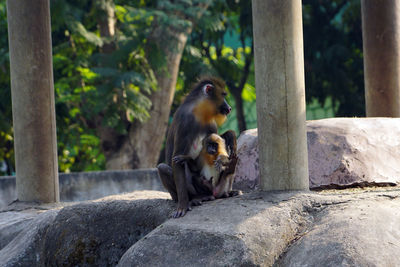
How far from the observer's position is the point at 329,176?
6.37 metres

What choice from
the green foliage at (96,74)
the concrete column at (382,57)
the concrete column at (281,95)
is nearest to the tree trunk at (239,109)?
the green foliage at (96,74)

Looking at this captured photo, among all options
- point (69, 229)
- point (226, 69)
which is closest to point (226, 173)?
point (69, 229)

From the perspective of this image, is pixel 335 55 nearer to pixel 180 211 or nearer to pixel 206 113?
pixel 206 113

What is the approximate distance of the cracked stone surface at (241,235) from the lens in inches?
171

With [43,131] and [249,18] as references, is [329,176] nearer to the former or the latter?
[43,131]

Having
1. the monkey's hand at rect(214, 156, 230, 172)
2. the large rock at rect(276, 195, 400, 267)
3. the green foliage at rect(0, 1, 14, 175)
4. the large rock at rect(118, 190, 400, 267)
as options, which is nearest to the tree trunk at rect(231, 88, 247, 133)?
the green foliage at rect(0, 1, 14, 175)

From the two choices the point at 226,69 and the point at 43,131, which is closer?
the point at 43,131

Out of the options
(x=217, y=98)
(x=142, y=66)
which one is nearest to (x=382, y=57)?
(x=217, y=98)

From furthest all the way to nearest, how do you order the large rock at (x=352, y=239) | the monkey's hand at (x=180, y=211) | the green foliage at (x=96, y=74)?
1. the green foliage at (x=96, y=74)
2. the monkey's hand at (x=180, y=211)
3. the large rock at (x=352, y=239)

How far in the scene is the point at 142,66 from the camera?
39.9 ft

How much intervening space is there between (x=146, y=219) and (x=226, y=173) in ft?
3.08

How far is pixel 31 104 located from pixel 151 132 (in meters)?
4.85

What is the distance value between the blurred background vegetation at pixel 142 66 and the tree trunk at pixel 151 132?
0.02 meters

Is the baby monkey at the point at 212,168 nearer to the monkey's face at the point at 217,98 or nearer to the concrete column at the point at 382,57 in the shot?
the monkey's face at the point at 217,98
